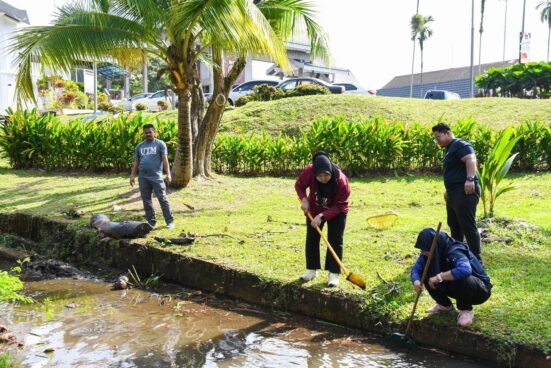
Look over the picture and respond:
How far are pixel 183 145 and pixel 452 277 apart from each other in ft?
24.5

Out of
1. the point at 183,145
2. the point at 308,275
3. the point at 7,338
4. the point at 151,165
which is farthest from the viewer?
the point at 183,145

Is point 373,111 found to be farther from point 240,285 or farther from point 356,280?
point 356,280

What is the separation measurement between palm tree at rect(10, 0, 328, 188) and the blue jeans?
261 cm

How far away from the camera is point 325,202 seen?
6.12 m

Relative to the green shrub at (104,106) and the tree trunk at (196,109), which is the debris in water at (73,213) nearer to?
the tree trunk at (196,109)

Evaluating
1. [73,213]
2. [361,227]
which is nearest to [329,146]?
[361,227]

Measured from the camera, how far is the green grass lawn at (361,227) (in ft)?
18.5

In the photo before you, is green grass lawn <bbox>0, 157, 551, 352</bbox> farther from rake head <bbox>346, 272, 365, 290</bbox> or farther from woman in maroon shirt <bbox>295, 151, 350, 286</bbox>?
woman in maroon shirt <bbox>295, 151, 350, 286</bbox>

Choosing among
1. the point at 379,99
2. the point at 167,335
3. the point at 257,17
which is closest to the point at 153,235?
the point at 167,335

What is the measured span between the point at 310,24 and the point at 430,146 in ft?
15.2

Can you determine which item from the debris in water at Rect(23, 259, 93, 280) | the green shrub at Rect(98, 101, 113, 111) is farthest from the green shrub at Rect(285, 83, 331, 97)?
the debris in water at Rect(23, 259, 93, 280)

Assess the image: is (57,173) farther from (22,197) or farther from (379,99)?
(379,99)

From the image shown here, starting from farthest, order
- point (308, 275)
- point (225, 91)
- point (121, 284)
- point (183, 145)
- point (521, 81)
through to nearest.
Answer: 1. point (521, 81)
2. point (225, 91)
3. point (183, 145)
4. point (121, 284)
5. point (308, 275)

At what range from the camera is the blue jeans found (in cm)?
870
